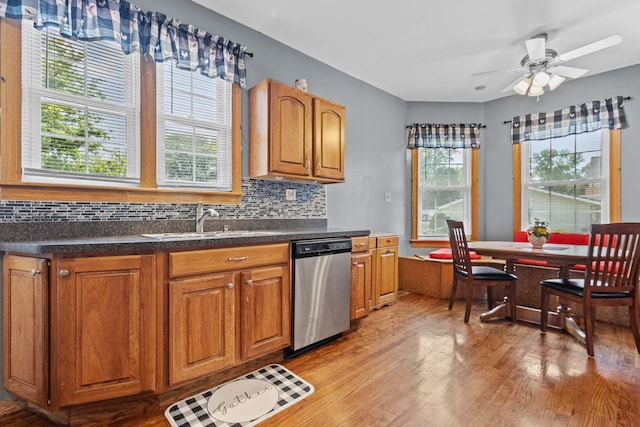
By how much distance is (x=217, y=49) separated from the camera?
8.44ft

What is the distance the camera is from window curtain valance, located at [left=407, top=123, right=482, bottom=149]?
4.67 meters

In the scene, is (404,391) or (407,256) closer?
(404,391)

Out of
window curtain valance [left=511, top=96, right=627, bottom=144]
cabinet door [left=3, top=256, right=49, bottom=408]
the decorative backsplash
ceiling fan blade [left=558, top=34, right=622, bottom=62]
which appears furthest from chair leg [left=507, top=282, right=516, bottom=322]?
cabinet door [left=3, top=256, right=49, bottom=408]

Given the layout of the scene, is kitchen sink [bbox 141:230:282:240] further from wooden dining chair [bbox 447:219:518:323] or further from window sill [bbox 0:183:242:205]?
wooden dining chair [bbox 447:219:518:323]

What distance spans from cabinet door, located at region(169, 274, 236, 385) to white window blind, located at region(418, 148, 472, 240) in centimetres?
349

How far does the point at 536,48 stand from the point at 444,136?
1.79m

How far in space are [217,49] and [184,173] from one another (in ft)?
3.27

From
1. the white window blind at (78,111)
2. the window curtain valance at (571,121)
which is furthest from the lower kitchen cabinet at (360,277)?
the window curtain valance at (571,121)

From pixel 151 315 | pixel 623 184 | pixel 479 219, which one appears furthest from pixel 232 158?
pixel 623 184

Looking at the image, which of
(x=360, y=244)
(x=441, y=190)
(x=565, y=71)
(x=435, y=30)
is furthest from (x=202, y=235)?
(x=441, y=190)

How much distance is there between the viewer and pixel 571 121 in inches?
156

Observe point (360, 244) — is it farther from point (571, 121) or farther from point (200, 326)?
point (571, 121)

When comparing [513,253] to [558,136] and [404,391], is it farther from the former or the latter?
[558,136]

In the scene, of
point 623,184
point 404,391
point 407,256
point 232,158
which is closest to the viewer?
point 404,391
